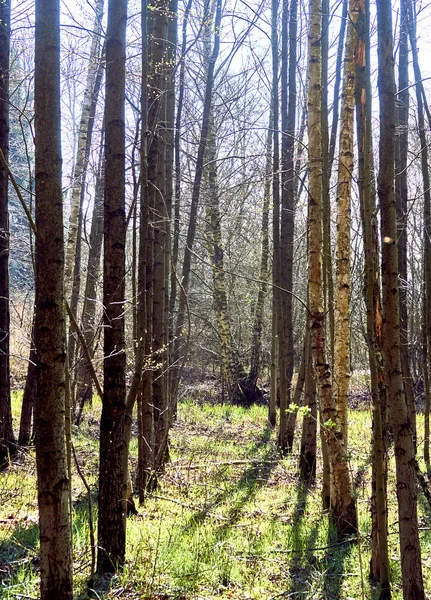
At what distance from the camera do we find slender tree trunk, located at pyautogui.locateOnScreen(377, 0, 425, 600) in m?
3.05

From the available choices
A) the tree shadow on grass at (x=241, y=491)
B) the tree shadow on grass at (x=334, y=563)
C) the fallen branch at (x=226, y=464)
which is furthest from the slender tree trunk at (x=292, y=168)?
the tree shadow on grass at (x=334, y=563)

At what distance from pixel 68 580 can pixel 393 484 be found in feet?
17.3

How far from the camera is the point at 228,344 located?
607 inches

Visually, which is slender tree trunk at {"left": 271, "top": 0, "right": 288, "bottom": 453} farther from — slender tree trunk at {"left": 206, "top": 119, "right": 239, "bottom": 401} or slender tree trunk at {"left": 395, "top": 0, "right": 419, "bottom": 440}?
slender tree trunk at {"left": 206, "top": 119, "right": 239, "bottom": 401}

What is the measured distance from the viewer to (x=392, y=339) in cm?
307

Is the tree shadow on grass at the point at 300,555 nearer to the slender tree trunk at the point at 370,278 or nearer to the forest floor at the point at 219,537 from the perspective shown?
the forest floor at the point at 219,537

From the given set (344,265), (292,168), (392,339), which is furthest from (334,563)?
(292,168)

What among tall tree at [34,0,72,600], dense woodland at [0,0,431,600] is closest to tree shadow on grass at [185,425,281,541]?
dense woodland at [0,0,431,600]

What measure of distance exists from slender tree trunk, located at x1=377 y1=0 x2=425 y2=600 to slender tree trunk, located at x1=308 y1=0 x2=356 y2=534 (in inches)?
78.3

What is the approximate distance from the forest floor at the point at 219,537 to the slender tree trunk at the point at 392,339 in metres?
0.32

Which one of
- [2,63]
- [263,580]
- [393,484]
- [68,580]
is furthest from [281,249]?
[68,580]

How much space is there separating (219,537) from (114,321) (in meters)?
2.26

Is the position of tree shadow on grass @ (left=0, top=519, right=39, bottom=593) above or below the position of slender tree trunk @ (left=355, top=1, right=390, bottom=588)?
below

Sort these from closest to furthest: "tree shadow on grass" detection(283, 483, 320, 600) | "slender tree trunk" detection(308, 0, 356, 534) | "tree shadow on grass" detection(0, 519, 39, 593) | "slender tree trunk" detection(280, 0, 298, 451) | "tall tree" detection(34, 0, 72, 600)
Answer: "tall tree" detection(34, 0, 72, 600) → "tree shadow on grass" detection(0, 519, 39, 593) → "tree shadow on grass" detection(283, 483, 320, 600) → "slender tree trunk" detection(308, 0, 356, 534) → "slender tree trunk" detection(280, 0, 298, 451)
